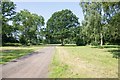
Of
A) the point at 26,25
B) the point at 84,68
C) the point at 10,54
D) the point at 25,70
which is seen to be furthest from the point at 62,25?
the point at 25,70

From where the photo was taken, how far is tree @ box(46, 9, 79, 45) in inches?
3634

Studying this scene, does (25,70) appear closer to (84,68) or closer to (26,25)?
(84,68)

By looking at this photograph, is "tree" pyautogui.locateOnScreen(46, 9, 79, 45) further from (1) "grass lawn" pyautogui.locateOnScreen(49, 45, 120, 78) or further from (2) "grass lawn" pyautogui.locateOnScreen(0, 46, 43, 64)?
(1) "grass lawn" pyautogui.locateOnScreen(49, 45, 120, 78)

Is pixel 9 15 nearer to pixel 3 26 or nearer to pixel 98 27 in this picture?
pixel 3 26

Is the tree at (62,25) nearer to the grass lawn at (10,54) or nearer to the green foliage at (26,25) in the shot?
the green foliage at (26,25)

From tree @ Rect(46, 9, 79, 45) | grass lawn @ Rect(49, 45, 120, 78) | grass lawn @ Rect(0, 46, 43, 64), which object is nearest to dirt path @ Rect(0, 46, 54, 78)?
grass lawn @ Rect(49, 45, 120, 78)

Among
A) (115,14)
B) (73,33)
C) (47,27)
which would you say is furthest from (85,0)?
(47,27)

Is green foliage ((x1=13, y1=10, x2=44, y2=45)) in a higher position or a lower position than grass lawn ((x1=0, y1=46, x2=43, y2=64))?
higher

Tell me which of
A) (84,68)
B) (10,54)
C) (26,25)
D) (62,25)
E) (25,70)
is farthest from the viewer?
(26,25)

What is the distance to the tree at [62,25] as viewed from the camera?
3634 inches

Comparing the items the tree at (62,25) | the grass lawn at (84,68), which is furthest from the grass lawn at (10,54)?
the tree at (62,25)

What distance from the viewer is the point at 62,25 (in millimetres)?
93625

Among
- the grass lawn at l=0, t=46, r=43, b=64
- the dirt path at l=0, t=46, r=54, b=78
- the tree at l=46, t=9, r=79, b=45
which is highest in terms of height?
the tree at l=46, t=9, r=79, b=45

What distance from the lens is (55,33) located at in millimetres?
93562
